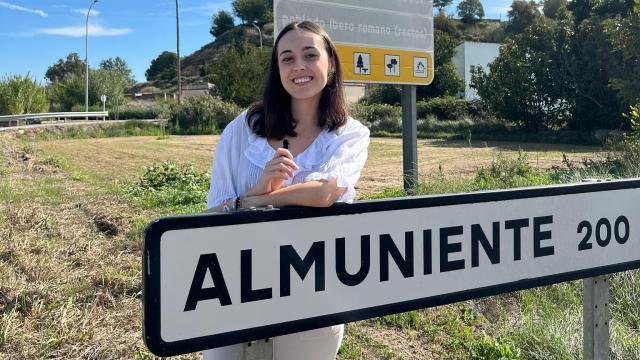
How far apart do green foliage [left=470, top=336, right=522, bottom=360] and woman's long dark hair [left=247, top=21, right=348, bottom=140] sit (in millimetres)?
1569

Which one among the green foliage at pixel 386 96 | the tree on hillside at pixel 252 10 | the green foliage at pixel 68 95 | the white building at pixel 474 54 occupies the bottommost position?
Result: the green foliage at pixel 386 96

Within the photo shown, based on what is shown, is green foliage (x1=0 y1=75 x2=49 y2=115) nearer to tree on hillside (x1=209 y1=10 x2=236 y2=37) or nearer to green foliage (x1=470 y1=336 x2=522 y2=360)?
green foliage (x1=470 y1=336 x2=522 y2=360)

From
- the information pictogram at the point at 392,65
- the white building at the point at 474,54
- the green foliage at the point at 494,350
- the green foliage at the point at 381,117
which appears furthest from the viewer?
the white building at the point at 474,54

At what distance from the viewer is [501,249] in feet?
5.45

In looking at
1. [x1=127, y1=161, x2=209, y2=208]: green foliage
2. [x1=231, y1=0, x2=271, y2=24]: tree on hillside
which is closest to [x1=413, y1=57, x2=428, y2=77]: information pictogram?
[x1=127, y1=161, x2=209, y2=208]: green foliage

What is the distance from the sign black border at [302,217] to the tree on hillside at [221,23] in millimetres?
126182

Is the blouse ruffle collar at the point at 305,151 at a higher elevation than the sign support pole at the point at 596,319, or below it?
higher

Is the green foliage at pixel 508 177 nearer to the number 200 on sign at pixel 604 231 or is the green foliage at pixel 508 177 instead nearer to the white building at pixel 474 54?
the number 200 on sign at pixel 604 231

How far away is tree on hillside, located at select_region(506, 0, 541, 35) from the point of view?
73938 mm

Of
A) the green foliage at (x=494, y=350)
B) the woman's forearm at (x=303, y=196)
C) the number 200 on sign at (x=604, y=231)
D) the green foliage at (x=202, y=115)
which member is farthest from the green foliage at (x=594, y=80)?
the woman's forearm at (x=303, y=196)

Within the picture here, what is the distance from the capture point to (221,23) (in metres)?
123

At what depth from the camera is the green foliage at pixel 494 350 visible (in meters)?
2.81

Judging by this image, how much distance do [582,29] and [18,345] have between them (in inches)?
1140

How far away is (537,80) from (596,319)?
28.8m
